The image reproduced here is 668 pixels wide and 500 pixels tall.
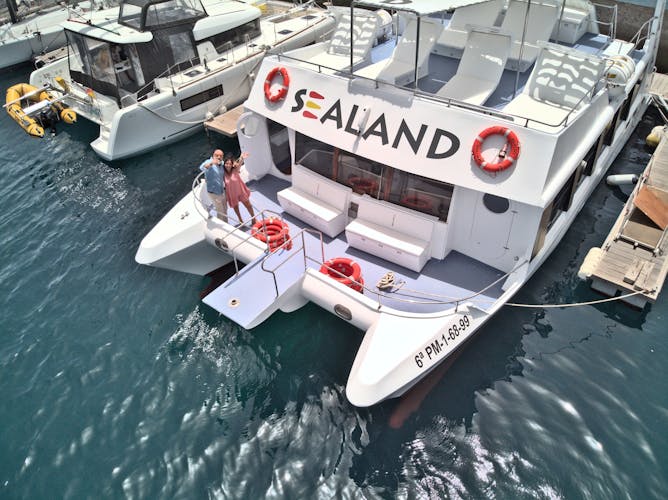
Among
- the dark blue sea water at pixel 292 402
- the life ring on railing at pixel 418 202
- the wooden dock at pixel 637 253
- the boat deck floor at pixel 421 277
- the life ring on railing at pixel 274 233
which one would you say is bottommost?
the dark blue sea water at pixel 292 402

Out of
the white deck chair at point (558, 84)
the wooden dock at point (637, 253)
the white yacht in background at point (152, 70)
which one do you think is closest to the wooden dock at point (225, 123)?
the white yacht in background at point (152, 70)

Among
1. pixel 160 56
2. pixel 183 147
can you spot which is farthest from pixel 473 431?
pixel 160 56

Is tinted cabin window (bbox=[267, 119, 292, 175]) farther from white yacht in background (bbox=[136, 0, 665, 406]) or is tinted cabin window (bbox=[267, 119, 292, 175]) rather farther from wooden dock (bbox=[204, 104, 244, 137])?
wooden dock (bbox=[204, 104, 244, 137])

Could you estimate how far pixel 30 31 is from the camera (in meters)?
22.5

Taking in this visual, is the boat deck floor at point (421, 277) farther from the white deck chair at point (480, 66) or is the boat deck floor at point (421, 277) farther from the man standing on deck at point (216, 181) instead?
the white deck chair at point (480, 66)

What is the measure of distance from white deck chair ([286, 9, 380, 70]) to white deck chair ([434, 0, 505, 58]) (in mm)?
1758

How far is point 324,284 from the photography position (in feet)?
28.6

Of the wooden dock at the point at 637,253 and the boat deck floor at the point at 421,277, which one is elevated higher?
the boat deck floor at the point at 421,277

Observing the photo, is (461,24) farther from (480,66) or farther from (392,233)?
(392,233)

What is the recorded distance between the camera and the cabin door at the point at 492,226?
8648mm

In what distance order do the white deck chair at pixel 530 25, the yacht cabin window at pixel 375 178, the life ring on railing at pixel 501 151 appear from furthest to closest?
1. the white deck chair at pixel 530 25
2. the yacht cabin window at pixel 375 178
3. the life ring on railing at pixel 501 151

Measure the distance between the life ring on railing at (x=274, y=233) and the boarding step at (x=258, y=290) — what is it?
0.29m

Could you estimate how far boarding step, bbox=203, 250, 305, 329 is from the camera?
817 centimetres

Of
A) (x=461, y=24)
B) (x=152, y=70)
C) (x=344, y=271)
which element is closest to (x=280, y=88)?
(x=344, y=271)
